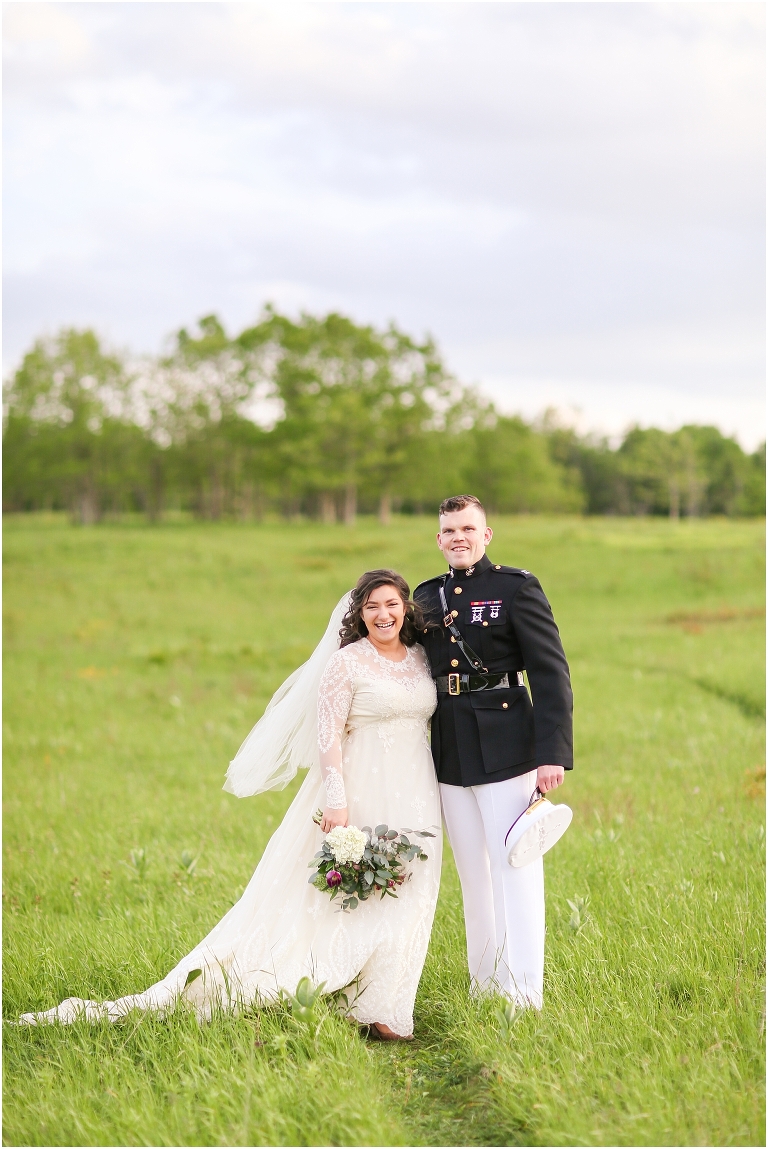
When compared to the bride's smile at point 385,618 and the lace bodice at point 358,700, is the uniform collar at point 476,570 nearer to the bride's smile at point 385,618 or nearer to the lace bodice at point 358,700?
Answer: the bride's smile at point 385,618

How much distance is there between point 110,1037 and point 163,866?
2890mm

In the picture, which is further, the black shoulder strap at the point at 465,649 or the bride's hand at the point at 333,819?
the black shoulder strap at the point at 465,649

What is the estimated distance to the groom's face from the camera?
196 inches

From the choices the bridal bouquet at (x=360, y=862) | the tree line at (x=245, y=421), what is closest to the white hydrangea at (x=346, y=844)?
the bridal bouquet at (x=360, y=862)

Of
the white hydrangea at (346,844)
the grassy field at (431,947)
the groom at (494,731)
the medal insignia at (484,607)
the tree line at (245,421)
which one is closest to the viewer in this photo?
the grassy field at (431,947)

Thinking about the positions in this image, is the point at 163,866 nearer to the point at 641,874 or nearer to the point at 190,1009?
the point at 190,1009

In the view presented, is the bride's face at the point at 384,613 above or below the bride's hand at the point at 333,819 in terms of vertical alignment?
above

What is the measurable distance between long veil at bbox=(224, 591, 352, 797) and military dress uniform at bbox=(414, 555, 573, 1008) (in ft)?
1.90

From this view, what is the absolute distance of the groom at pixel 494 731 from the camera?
4762 millimetres

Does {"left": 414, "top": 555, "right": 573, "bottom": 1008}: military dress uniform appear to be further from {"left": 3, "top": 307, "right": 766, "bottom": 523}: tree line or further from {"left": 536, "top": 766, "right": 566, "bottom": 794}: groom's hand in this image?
{"left": 3, "top": 307, "right": 766, "bottom": 523}: tree line

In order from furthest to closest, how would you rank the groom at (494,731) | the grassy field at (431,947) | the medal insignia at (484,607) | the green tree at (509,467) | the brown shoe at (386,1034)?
the green tree at (509,467)
the medal insignia at (484,607)
the groom at (494,731)
the brown shoe at (386,1034)
the grassy field at (431,947)

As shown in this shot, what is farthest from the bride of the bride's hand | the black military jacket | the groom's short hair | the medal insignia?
the groom's short hair

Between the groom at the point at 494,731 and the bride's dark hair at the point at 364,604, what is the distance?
10 cm

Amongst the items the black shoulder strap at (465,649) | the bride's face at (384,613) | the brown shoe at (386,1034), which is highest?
the bride's face at (384,613)
